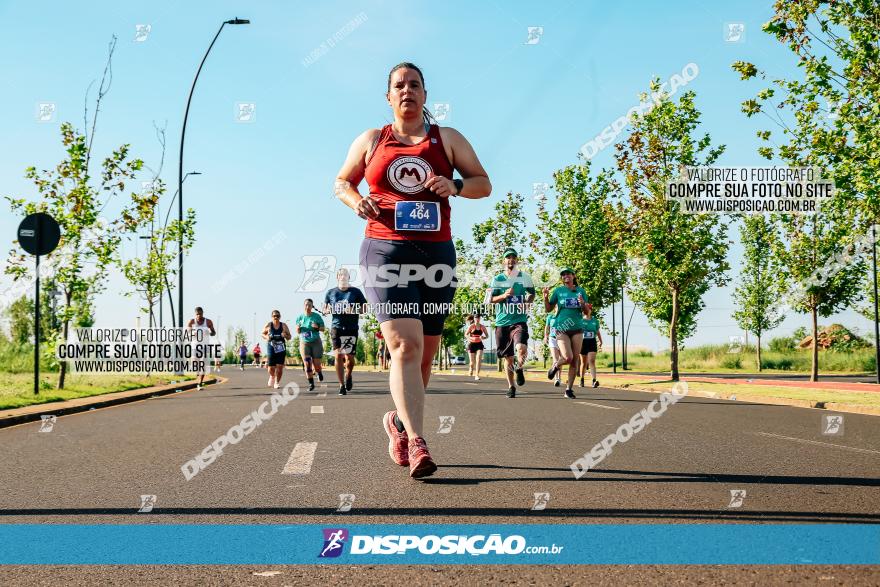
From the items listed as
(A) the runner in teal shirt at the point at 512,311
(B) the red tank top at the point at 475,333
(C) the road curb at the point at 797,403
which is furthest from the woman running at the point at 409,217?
(B) the red tank top at the point at 475,333

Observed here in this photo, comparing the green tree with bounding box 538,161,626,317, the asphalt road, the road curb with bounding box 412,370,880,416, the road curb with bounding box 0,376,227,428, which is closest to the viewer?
the asphalt road

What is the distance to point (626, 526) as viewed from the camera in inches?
154

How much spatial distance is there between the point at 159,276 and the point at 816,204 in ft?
70.9

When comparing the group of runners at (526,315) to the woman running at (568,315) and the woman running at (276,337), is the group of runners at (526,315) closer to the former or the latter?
the woman running at (568,315)

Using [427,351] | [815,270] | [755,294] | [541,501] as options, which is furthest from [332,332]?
[755,294]

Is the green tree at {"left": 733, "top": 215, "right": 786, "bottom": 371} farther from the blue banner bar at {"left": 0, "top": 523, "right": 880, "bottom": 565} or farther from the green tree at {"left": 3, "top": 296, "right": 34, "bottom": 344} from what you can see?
the green tree at {"left": 3, "top": 296, "right": 34, "bottom": 344}

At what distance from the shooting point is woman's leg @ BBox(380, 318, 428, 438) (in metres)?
5.10

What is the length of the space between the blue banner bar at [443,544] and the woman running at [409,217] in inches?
51.0

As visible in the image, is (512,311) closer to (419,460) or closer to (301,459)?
(301,459)

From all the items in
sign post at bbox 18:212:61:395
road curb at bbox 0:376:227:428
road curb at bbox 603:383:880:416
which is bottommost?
road curb at bbox 603:383:880:416

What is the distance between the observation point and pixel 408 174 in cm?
516

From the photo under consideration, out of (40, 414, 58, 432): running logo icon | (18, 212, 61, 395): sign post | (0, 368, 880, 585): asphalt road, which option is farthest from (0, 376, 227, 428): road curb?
(0, 368, 880, 585): asphalt road

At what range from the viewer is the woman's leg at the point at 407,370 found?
16.7 ft

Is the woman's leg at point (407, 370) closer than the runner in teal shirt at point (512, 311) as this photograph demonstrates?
Yes
